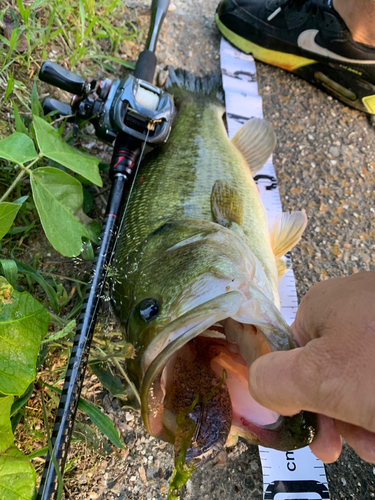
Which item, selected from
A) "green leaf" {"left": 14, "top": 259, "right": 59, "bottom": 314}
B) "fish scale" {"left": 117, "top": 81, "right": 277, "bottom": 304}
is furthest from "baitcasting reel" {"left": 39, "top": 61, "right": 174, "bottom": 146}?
"green leaf" {"left": 14, "top": 259, "right": 59, "bottom": 314}

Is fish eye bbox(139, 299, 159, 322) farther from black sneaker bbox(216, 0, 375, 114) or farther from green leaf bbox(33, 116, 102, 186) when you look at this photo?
black sneaker bbox(216, 0, 375, 114)

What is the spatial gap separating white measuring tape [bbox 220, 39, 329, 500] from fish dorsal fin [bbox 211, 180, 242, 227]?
77cm

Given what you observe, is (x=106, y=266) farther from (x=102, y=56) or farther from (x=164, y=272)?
(x=102, y=56)

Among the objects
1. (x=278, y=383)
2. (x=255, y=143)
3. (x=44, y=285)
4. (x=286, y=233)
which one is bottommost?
(x=44, y=285)

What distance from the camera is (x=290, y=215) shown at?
2.40 m

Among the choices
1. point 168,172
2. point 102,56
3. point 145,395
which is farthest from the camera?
point 102,56

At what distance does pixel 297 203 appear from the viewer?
9.48 ft

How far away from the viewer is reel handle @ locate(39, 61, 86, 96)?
201 cm

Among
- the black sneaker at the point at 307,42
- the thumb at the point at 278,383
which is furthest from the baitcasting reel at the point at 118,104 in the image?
the black sneaker at the point at 307,42

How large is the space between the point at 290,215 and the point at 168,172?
0.86 meters

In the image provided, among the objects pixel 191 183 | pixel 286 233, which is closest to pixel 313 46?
pixel 286 233

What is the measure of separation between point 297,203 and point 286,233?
2.21 feet

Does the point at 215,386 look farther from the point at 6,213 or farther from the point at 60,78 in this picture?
the point at 60,78

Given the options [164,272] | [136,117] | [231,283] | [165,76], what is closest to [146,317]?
[164,272]
